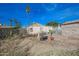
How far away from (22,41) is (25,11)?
0.32 metres

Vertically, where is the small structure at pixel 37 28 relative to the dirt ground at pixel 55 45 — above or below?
above

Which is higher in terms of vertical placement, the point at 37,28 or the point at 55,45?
the point at 37,28

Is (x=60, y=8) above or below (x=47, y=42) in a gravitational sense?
above

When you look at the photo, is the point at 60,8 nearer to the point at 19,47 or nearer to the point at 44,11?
the point at 44,11

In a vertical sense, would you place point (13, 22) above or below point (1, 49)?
above

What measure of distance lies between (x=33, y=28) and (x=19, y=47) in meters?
0.25

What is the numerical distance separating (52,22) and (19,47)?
44 centimetres

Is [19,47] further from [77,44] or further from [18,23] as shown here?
[77,44]

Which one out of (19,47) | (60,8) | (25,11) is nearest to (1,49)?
(19,47)

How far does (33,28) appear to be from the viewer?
13.0 ft

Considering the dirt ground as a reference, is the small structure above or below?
above

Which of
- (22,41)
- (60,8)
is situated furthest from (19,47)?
(60,8)

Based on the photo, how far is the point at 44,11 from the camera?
395 centimetres

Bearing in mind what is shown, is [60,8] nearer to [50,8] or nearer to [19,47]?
[50,8]
